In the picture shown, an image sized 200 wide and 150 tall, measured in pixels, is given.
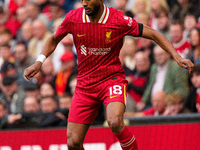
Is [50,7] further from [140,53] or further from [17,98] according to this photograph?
[140,53]

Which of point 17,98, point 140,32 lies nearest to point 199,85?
point 140,32

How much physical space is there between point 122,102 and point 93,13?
3.79ft

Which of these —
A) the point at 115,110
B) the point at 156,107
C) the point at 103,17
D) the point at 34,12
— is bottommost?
the point at 156,107

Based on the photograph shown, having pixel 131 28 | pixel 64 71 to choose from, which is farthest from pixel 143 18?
pixel 131 28

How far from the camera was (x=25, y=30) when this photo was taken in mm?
11555

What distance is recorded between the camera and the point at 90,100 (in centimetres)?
591

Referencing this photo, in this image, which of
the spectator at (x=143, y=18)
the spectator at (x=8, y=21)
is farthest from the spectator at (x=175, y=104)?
→ the spectator at (x=8, y=21)

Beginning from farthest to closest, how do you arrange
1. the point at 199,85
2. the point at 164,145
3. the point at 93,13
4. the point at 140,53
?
the point at 140,53 < the point at 199,85 < the point at 164,145 < the point at 93,13

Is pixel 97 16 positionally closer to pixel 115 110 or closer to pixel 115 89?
pixel 115 89

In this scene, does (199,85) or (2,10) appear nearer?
(199,85)

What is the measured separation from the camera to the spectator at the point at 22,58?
35.6ft

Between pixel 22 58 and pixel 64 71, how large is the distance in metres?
1.70

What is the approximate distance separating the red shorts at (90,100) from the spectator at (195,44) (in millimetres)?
2582

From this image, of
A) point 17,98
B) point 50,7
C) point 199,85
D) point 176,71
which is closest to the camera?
point 199,85
